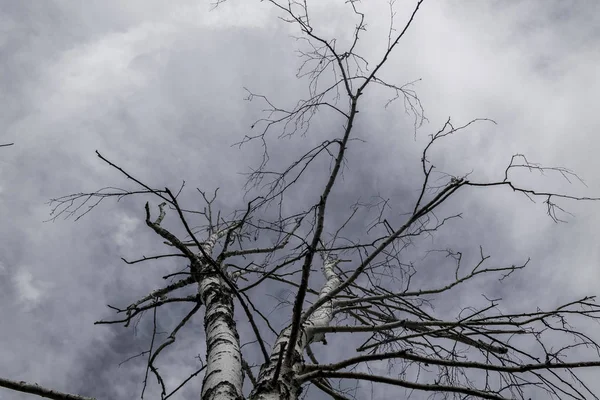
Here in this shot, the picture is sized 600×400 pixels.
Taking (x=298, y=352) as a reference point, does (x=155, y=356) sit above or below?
above

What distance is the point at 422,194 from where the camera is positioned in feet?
7.41

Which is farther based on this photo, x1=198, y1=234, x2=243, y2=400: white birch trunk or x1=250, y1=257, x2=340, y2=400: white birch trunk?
x1=198, y1=234, x2=243, y2=400: white birch trunk

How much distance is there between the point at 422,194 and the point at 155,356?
104 inches

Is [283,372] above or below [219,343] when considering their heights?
below

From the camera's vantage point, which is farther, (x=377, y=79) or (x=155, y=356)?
(x=155, y=356)

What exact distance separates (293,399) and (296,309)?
497 millimetres

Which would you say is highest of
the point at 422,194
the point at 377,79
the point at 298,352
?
the point at 377,79

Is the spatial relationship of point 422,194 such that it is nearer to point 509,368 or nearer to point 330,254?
point 509,368

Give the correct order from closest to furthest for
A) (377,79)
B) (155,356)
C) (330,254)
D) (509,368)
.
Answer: (509,368), (377,79), (155,356), (330,254)

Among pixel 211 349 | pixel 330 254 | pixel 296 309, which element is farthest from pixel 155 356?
pixel 330 254

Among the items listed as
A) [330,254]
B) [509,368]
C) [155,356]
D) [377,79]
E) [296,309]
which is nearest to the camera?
[509,368]

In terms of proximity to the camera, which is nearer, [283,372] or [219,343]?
[283,372]

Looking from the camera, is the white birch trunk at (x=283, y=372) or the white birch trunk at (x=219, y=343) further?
the white birch trunk at (x=219, y=343)

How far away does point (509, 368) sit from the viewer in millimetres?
2055
